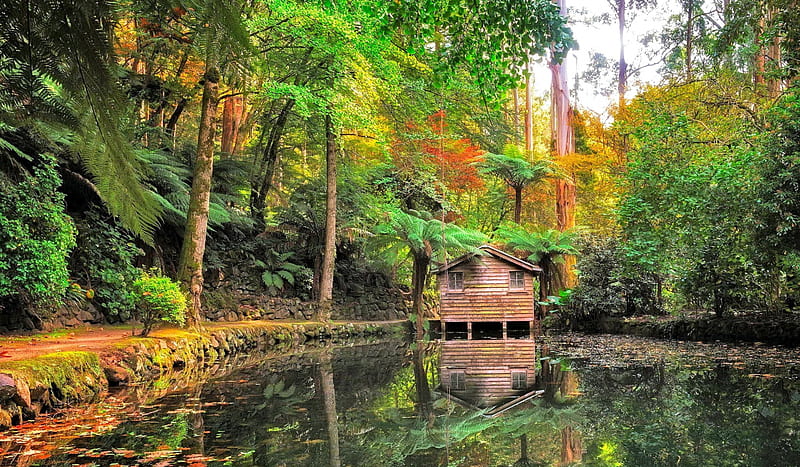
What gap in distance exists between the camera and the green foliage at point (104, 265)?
966cm

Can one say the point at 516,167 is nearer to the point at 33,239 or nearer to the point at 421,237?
the point at 421,237

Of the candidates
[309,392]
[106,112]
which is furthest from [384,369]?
[106,112]

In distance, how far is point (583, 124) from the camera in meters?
19.1

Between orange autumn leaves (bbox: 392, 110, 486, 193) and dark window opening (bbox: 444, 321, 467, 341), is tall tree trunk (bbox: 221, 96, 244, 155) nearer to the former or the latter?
orange autumn leaves (bbox: 392, 110, 486, 193)

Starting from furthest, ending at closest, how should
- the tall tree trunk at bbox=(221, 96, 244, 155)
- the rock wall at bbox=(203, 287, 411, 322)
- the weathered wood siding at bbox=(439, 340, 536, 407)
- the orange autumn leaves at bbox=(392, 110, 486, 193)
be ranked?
the tall tree trunk at bbox=(221, 96, 244, 155)
the orange autumn leaves at bbox=(392, 110, 486, 193)
the rock wall at bbox=(203, 287, 411, 322)
the weathered wood siding at bbox=(439, 340, 536, 407)

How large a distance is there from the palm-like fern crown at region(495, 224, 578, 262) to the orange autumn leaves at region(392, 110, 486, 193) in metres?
2.33

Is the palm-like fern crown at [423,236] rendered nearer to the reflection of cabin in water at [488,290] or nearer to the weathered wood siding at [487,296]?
the reflection of cabin in water at [488,290]

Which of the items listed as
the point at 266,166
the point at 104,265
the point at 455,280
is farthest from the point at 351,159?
the point at 104,265

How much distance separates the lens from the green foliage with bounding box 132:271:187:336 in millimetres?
7270

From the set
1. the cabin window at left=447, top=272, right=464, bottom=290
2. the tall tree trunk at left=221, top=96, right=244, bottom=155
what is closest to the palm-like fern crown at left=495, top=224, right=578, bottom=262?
the cabin window at left=447, top=272, right=464, bottom=290

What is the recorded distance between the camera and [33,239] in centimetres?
725

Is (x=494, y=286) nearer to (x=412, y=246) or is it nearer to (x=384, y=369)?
(x=412, y=246)

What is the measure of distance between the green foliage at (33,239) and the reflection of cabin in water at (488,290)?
10.8 metres

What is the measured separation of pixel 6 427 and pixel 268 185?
13052 mm
